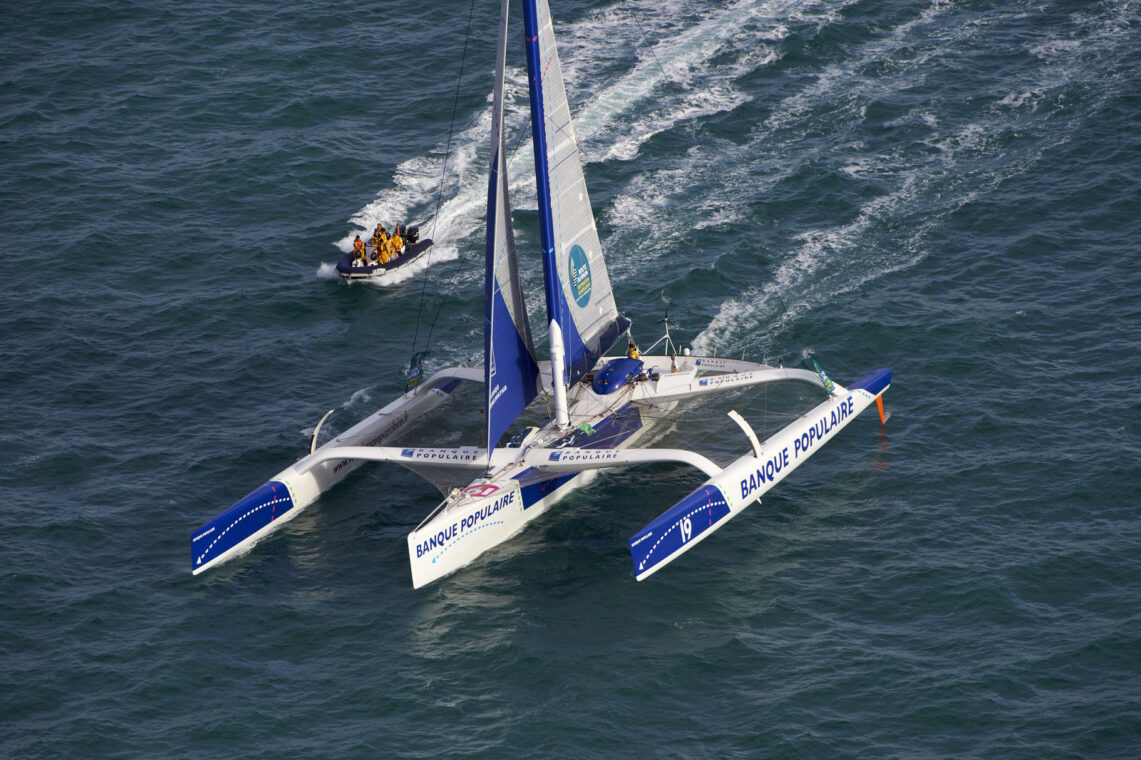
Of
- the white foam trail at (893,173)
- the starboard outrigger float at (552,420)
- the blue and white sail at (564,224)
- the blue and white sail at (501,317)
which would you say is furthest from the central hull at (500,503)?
the white foam trail at (893,173)

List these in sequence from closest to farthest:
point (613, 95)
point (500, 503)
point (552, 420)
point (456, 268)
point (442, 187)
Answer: point (500, 503), point (552, 420), point (456, 268), point (442, 187), point (613, 95)

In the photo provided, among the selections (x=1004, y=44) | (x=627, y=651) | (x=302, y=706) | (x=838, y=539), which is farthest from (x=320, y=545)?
(x=1004, y=44)

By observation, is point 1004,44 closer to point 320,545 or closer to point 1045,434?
point 1045,434

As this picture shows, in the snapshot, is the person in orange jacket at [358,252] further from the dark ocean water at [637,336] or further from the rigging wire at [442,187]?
the rigging wire at [442,187]

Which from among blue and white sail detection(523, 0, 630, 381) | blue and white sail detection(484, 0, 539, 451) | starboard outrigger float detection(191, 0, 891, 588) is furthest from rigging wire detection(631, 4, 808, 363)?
blue and white sail detection(484, 0, 539, 451)

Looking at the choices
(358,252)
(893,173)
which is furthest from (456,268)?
(893,173)

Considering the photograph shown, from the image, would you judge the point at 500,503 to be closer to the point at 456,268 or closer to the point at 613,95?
the point at 456,268
